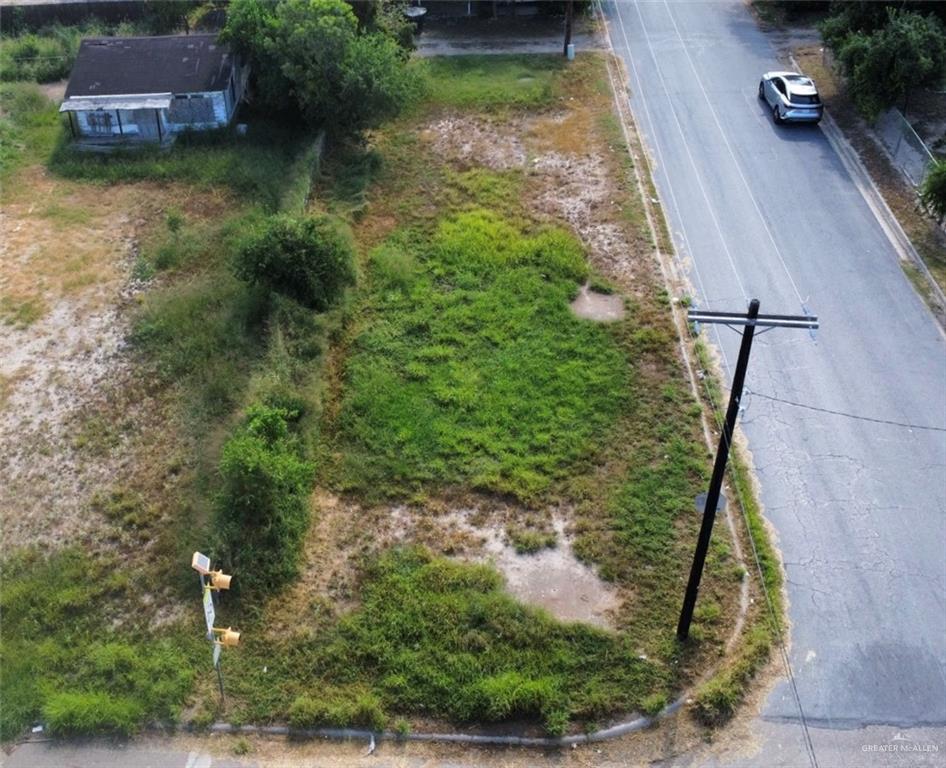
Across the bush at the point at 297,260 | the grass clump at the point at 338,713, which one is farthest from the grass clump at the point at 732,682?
the bush at the point at 297,260

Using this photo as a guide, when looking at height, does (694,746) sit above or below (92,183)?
below

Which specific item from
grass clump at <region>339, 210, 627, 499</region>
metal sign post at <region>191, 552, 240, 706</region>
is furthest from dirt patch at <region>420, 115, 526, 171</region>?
metal sign post at <region>191, 552, 240, 706</region>

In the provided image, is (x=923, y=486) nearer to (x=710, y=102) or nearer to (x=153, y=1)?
(x=710, y=102)

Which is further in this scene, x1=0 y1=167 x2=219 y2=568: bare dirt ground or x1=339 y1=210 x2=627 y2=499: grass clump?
x1=339 y1=210 x2=627 y2=499: grass clump

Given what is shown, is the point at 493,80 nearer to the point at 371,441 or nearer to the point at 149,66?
the point at 149,66

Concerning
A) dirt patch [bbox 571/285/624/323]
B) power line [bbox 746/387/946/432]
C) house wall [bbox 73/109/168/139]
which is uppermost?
house wall [bbox 73/109/168/139]

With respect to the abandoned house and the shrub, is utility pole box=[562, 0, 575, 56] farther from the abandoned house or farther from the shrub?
the shrub

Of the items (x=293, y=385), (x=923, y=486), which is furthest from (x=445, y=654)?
(x=923, y=486)

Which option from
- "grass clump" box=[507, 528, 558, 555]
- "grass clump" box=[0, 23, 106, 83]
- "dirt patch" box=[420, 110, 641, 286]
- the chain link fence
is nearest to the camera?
"grass clump" box=[507, 528, 558, 555]
